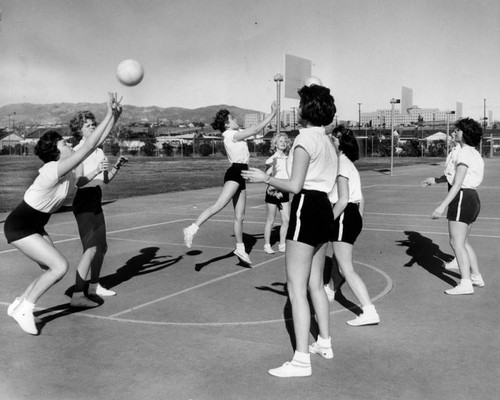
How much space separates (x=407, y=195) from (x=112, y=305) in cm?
1545

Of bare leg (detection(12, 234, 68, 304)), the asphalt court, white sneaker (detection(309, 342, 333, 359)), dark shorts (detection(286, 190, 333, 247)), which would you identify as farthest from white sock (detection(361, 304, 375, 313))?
bare leg (detection(12, 234, 68, 304))

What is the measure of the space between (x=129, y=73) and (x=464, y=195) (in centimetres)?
432

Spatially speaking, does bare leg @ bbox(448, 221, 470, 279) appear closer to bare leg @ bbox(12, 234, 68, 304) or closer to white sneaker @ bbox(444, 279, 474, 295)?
white sneaker @ bbox(444, 279, 474, 295)

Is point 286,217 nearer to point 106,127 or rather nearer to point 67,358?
point 106,127

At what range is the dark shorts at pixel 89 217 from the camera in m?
6.48

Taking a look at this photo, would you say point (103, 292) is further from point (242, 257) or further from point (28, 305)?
point (242, 257)

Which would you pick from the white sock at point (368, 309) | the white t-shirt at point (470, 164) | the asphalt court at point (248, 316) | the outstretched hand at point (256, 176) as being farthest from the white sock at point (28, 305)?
the white t-shirt at point (470, 164)

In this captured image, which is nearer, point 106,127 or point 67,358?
point 67,358

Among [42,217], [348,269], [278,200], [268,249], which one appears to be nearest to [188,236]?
[268,249]

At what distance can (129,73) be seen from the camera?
24.7 feet

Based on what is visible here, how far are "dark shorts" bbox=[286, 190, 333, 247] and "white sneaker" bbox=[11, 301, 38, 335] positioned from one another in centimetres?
259

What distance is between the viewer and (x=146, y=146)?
2719 inches

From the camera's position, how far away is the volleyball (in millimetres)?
7535

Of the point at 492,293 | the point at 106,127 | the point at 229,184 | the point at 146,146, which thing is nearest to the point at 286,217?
the point at 229,184
